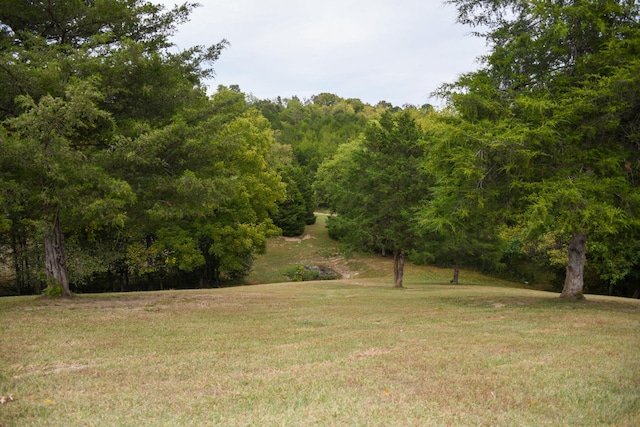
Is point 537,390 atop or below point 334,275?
atop

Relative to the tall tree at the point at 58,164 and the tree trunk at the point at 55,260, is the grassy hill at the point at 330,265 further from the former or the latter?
the tall tree at the point at 58,164

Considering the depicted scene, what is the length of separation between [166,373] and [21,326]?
19.7ft

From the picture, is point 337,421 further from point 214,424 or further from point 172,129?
point 172,129

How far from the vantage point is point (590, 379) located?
588 cm

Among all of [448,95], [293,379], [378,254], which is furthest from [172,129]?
[378,254]

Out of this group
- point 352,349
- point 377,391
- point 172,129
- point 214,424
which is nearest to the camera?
point 214,424

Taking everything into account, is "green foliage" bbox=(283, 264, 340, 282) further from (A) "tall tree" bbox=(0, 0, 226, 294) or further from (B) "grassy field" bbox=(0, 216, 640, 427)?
(B) "grassy field" bbox=(0, 216, 640, 427)

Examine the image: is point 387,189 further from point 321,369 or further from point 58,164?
point 321,369

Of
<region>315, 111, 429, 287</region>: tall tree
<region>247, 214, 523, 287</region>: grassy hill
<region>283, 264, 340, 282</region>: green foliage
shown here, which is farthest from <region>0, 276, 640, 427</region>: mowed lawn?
<region>283, 264, 340, 282</region>: green foliage

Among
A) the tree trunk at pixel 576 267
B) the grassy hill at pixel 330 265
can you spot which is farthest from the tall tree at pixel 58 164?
the grassy hill at pixel 330 265

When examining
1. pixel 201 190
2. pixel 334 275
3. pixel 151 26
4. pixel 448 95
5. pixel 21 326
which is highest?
pixel 151 26

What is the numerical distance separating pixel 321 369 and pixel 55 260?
41.3ft

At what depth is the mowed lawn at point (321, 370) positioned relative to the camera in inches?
182

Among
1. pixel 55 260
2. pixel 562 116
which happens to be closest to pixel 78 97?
pixel 55 260
